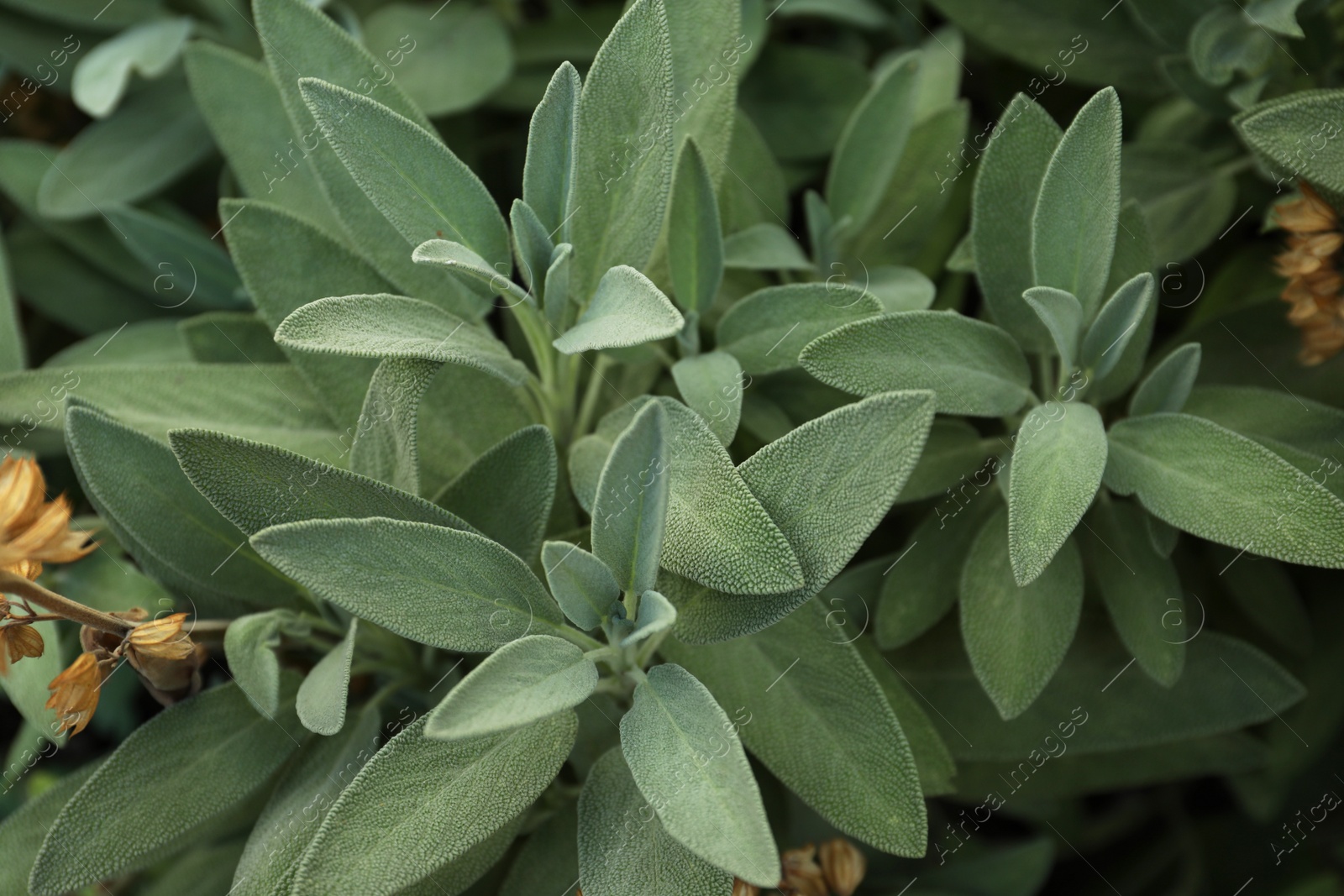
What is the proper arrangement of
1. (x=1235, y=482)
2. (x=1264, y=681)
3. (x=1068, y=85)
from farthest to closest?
(x=1068, y=85) < (x=1264, y=681) < (x=1235, y=482)

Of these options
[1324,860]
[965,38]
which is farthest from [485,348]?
[1324,860]

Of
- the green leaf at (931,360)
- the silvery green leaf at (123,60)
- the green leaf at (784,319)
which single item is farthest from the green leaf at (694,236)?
the silvery green leaf at (123,60)

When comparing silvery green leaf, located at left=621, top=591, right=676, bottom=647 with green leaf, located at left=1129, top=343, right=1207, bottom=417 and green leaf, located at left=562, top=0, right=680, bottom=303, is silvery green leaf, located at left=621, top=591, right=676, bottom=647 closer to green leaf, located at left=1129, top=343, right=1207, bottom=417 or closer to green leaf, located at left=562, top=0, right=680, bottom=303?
green leaf, located at left=562, top=0, right=680, bottom=303

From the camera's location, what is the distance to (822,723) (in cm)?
66

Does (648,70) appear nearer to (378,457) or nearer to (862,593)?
(378,457)

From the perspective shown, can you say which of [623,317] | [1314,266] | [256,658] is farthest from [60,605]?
[1314,266]

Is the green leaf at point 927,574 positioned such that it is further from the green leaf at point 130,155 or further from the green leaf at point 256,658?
the green leaf at point 130,155

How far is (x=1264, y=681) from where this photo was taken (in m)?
0.79

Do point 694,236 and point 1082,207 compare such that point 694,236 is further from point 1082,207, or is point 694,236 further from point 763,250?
point 1082,207

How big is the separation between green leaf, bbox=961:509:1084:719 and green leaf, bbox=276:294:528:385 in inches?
13.5

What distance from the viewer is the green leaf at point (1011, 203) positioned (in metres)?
0.71

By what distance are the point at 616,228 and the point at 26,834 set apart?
23.0 inches

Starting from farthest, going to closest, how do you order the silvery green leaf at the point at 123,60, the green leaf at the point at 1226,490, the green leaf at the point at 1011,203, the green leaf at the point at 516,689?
the silvery green leaf at the point at 123,60 < the green leaf at the point at 1011,203 < the green leaf at the point at 1226,490 < the green leaf at the point at 516,689

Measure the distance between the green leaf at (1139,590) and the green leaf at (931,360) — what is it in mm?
132
